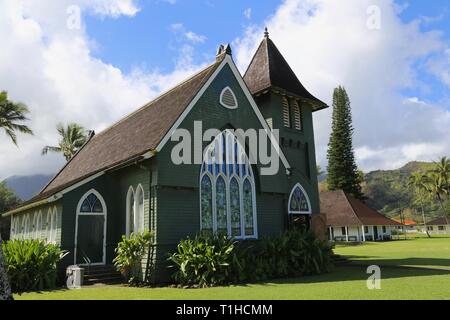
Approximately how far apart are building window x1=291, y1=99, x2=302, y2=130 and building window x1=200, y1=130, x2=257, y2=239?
6.60 metres

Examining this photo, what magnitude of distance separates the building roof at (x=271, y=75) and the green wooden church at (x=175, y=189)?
472 centimetres

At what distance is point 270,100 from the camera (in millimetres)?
21859

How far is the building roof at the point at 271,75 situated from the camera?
74.0ft

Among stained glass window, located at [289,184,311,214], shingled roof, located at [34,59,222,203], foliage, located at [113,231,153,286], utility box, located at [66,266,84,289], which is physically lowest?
utility box, located at [66,266,84,289]

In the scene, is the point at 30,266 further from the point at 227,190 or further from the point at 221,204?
the point at 227,190

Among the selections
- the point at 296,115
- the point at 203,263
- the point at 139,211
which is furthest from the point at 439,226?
the point at 203,263

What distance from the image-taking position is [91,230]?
17109mm

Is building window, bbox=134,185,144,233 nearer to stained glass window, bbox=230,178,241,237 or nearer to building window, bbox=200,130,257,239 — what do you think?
building window, bbox=200,130,257,239

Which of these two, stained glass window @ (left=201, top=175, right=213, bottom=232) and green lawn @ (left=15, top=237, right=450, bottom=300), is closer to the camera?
green lawn @ (left=15, top=237, right=450, bottom=300)

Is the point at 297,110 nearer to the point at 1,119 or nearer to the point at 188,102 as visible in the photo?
the point at 188,102

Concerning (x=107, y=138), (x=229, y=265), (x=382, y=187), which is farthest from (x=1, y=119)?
(x=382, y=187)

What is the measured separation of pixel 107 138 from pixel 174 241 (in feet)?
40.2

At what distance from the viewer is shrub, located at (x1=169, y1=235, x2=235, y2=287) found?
13469 mm

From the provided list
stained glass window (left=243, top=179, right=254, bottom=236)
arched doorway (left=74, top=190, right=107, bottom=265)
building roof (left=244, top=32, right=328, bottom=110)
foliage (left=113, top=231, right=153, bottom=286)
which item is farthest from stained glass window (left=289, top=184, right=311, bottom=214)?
arched doorway (left=74, top=190, right=107, bottom=265)
